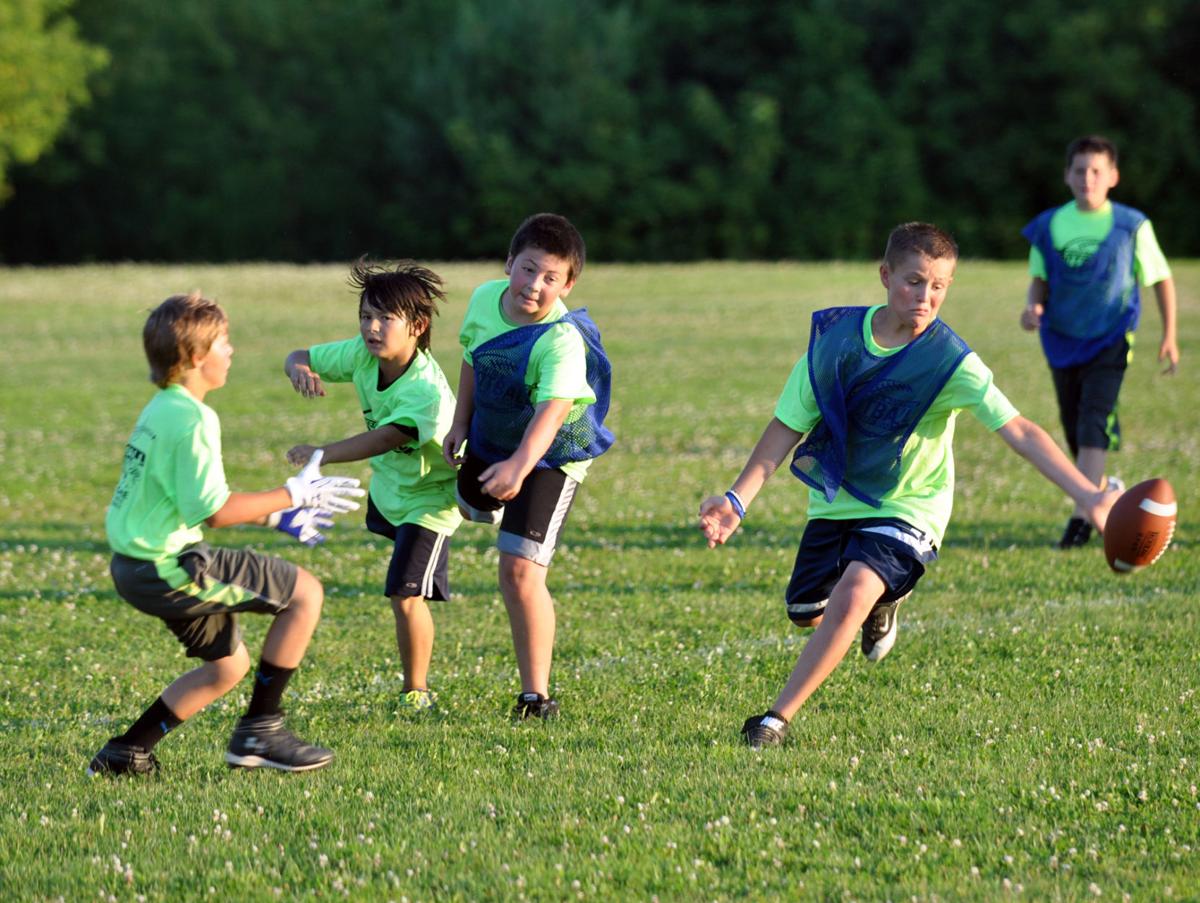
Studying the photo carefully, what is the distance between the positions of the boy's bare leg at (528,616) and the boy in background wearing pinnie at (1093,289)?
195 inches

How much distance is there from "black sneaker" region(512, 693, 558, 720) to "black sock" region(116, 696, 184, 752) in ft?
4.85

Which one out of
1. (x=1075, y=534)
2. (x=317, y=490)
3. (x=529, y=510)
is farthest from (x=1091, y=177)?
(x=317, y=490)

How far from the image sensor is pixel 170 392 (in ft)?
16.4

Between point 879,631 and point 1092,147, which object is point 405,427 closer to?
point 879,631

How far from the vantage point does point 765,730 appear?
5711 millimetres

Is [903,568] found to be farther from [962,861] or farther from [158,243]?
[158,243]

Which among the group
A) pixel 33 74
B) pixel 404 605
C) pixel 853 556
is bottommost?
pixel 404 605

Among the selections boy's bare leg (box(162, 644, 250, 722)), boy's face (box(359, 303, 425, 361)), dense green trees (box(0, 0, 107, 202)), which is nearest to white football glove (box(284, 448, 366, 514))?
boy's bare leg (box(162, 644, 250, 722))

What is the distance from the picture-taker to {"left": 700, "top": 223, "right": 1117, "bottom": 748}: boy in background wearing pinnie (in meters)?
5.73

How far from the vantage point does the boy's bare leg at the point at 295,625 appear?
532cm

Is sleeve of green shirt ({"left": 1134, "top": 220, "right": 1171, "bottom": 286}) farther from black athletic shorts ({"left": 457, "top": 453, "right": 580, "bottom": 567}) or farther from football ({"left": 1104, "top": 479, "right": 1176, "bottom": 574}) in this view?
black athletic shorts ({"left": 457, "top": 453, "right": 580, "bottom": 567})

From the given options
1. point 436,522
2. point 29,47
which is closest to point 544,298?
point 436,522

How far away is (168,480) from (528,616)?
184cm

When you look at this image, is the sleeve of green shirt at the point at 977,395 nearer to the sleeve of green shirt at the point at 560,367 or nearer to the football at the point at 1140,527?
the football at the point at 1140,527
